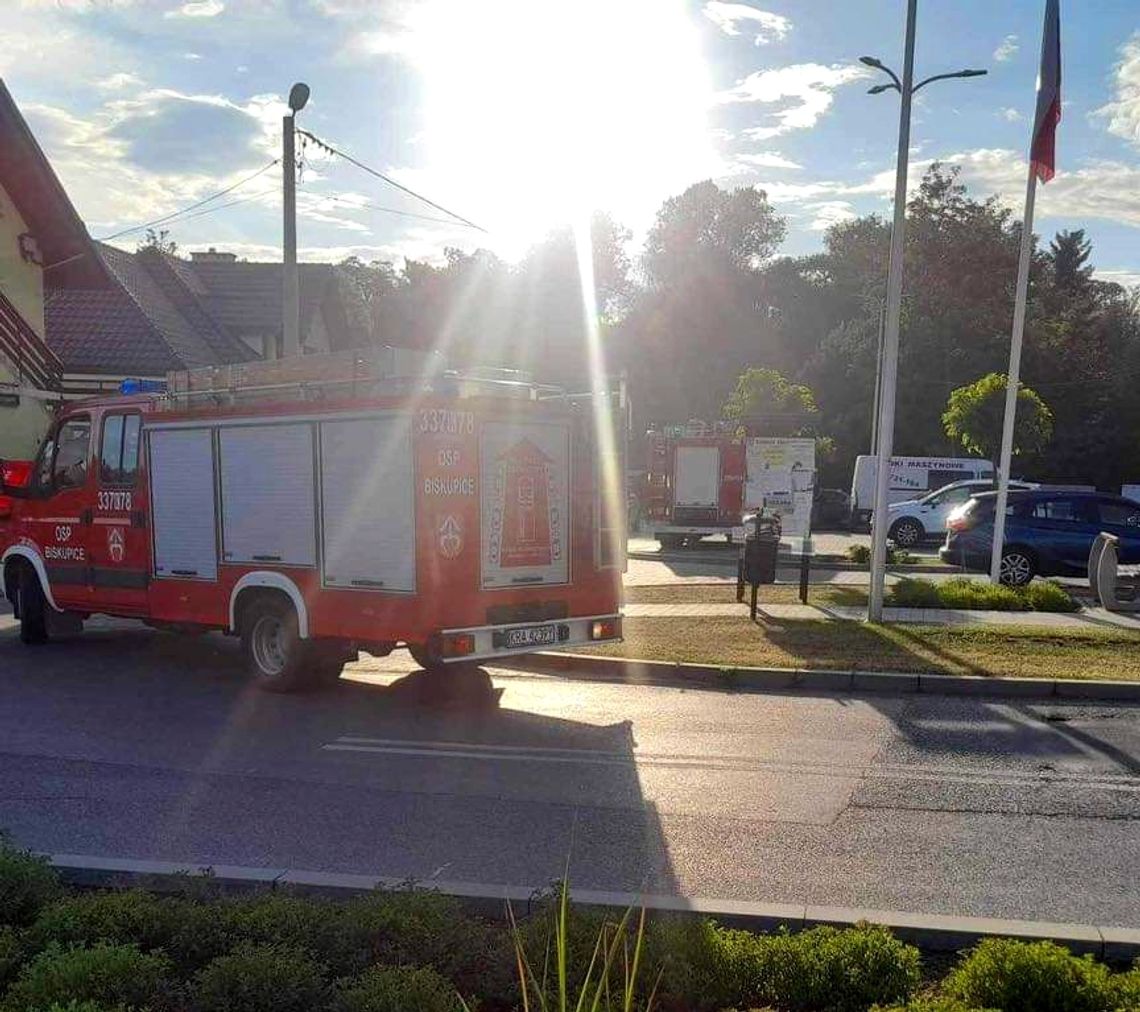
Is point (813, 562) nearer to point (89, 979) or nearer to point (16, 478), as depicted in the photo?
point (16, 478)

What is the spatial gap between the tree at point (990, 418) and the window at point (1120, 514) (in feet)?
49.3

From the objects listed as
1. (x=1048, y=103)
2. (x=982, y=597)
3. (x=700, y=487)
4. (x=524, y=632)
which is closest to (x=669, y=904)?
(x=524, y=632)

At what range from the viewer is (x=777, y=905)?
459 centimetres

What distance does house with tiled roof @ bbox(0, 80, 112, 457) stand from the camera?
66.3 feet

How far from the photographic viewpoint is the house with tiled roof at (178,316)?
1074 inches

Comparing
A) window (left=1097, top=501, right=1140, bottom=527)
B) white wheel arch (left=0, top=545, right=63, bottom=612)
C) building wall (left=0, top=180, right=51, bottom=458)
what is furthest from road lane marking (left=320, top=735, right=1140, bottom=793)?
building wall (left=0, top=180, right=51, bottom=458)

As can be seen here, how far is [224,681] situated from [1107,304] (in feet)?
219

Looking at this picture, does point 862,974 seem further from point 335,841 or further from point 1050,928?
point 335,841

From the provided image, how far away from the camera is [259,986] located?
3.52 m

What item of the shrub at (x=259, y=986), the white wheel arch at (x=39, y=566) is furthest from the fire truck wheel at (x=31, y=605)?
the shrub at (x=259, y=986)

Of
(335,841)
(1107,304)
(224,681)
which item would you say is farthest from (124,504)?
(1107,304)

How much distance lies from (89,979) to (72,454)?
30.0 feet

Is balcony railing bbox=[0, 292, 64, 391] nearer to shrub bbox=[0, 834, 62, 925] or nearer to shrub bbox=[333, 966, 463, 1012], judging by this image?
shrub bbox=[0, 834, 62, 925]

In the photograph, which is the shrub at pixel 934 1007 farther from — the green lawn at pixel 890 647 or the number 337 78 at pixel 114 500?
the number 337 78 at pixel 114 500
